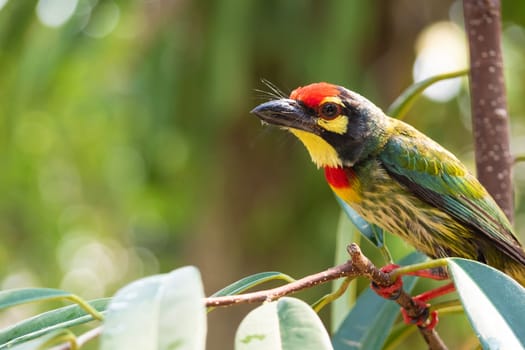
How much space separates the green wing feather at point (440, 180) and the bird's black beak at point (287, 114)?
0.92 ft

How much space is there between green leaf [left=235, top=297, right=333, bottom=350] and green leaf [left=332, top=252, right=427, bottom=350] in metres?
0.78

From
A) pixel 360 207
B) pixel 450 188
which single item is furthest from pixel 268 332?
pixel 450 188

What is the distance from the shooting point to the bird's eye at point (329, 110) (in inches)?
88.7

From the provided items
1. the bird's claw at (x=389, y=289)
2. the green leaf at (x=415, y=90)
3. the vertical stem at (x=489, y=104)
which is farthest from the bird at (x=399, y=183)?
the bird's claw at (x=389, y=289)

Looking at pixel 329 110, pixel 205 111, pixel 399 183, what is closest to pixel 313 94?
pixel 329 110

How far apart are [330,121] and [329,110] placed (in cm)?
Result: 4

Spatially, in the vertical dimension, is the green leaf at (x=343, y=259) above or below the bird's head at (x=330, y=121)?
below

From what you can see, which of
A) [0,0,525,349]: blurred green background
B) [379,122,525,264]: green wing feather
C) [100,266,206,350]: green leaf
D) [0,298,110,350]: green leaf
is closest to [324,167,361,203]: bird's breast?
[379,122,525,264]: green wing feather

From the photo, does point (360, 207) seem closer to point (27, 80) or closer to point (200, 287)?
point (200, 287)

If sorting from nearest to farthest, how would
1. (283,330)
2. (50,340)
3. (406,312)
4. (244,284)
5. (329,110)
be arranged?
1. (50,340)
2. (283,330)
3. (244,284)
4. (406,312)
5. (329,110)

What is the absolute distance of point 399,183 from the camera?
93.7 inches

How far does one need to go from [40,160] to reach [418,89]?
6190 mm

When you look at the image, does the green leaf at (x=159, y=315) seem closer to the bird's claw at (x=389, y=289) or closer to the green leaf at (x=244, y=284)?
the green leaf at (x=244, y=284)

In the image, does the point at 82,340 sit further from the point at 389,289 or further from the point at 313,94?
the point at 313,94
